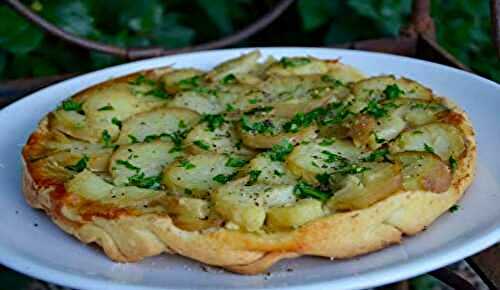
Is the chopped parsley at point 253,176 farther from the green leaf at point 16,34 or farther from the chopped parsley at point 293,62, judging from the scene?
the green leaf at point 16,34

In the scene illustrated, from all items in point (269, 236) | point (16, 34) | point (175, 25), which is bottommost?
point (175, 25)

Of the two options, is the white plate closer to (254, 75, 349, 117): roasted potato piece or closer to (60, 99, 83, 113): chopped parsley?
(60, 99, 83, 113): chopped parsley

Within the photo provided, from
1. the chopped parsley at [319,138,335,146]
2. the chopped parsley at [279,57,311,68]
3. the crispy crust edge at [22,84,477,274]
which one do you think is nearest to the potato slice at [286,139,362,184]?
the chopped parsley at [319,138,335,146]

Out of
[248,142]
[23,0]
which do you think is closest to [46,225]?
[248,142]

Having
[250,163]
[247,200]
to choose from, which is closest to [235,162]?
[250,163]

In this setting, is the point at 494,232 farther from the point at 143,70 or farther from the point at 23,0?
the point at 23,0

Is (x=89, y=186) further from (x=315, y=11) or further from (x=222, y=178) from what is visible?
(x=315, y=11)

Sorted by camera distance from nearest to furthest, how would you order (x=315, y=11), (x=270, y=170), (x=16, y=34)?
(x=270, y=170)
(x=16, y=34)
(x=315, y=11)
